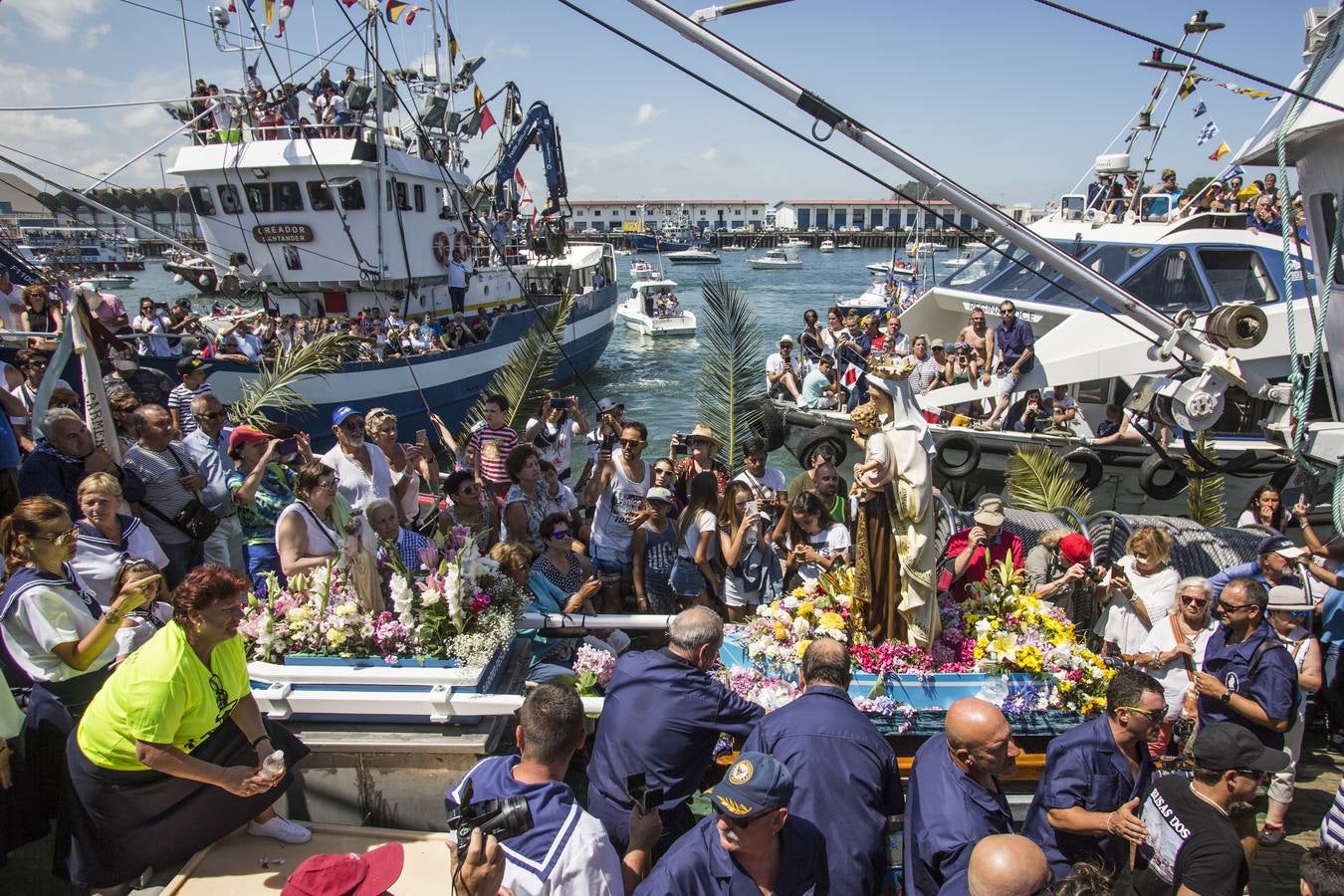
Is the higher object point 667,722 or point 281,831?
point 667,722

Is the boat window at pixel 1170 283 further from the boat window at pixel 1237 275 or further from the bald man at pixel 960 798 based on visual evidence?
Answer: the bald man at pixel 960 798

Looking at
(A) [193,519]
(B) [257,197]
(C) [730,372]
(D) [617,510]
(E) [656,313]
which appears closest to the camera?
(A) [193,519]

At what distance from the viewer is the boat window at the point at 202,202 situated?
1608 centimetres

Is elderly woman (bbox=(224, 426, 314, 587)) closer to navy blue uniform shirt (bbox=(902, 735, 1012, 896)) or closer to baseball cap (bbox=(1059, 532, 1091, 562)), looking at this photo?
navy blue uniform shirt (bbox=(902, 735, 1012, 896))

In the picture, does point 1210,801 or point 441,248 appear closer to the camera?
point 1210,801

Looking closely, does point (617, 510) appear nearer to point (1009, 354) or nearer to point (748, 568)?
point (748, 568)

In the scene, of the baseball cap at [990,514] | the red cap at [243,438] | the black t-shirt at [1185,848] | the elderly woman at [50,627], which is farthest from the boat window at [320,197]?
the black t-shirt at [1185,848]

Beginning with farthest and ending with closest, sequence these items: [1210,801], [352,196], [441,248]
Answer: [441,248], [352,196], [1210,801]

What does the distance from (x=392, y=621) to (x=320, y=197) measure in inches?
559

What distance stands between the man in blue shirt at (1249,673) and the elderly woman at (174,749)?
14.4 ft

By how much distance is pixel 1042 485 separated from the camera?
24.9ft

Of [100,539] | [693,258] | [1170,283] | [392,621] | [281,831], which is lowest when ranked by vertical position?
[281,831]

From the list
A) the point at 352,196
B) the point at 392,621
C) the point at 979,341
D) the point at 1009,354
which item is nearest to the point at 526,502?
the point at 392,621

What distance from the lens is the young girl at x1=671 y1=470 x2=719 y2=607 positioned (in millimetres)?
5297
